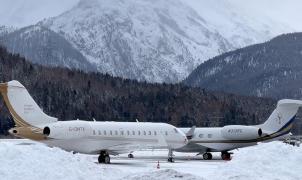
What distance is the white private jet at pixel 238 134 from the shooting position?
51.0 meters

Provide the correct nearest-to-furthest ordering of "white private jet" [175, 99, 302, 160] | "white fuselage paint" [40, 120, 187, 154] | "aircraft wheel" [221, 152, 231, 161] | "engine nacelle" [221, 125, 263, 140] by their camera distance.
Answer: "white fuselage paint" [40, 120, 187, 154] → "engine nacelle" [221, 125, 263, 140] → "white private jet" [175, 99, 302, 160] → "aircraft wheel" [221, 152, 231, 161]

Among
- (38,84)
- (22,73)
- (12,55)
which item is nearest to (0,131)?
(38,84)

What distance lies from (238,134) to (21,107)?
20590 millimetres

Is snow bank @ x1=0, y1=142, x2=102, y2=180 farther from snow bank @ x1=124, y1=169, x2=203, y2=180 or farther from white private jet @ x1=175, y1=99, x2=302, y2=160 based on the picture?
white private jet @ x1=175, y1=99, x2=302, y2=160

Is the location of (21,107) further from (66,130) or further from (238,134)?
(238,134)

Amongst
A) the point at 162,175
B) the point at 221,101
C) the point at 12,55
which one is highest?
the point at 12,55

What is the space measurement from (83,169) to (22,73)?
153894 millimetres

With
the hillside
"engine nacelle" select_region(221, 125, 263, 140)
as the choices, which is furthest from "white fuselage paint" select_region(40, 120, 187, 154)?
the hillside

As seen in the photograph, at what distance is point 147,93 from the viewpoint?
180 m

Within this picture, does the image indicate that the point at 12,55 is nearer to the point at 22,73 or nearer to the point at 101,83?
the point at 22,73

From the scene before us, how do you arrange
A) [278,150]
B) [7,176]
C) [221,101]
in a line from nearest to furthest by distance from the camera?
[7,176]
[278,150]
[221,101]

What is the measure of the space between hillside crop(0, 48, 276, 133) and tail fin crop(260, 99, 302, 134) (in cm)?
9987

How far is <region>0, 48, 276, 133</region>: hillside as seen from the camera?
156 metres

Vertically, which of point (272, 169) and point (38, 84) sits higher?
point (38, 84)
